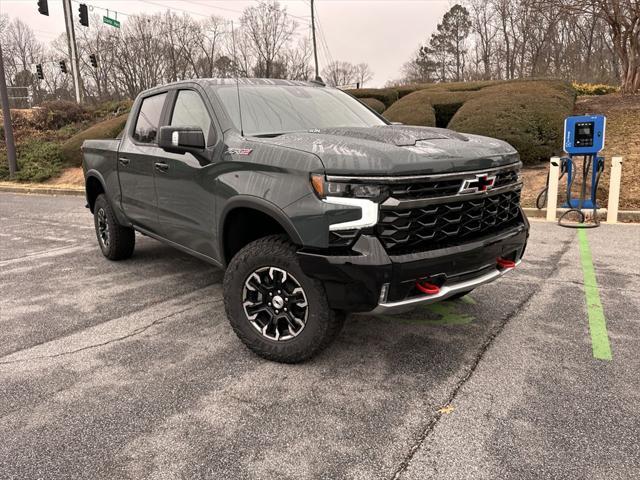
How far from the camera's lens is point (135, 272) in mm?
5605

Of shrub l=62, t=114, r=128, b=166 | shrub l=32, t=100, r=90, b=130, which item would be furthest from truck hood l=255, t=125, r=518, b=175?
shrub l=32, t=100, r=90, b=130

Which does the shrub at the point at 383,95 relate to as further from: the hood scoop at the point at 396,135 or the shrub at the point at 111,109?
the hood scoop at the point at 396,135

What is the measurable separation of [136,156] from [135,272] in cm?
147

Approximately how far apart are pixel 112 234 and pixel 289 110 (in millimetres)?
2997

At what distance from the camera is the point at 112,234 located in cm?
578

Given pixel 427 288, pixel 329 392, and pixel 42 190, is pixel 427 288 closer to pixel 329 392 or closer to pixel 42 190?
pixel 329 392

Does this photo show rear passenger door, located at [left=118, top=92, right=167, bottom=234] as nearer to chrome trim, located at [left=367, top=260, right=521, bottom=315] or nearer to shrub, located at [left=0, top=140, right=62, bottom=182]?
chrome trim, located at [left=367, top=260, right=521, bottom=315]

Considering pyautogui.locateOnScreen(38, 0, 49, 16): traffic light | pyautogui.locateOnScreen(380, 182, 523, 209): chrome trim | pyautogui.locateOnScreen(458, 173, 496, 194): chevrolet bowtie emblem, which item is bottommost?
pyautogui.locateOnScreen(380, 182, 523, 209): chrome trim

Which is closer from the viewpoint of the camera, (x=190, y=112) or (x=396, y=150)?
(x=396, y=150)

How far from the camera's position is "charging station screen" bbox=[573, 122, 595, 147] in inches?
306

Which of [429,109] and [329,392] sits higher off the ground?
[429,109]

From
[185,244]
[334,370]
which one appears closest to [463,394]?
[334,370]

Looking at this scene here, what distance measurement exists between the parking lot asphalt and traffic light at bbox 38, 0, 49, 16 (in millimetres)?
16659

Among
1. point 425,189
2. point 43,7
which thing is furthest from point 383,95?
point 425,189
